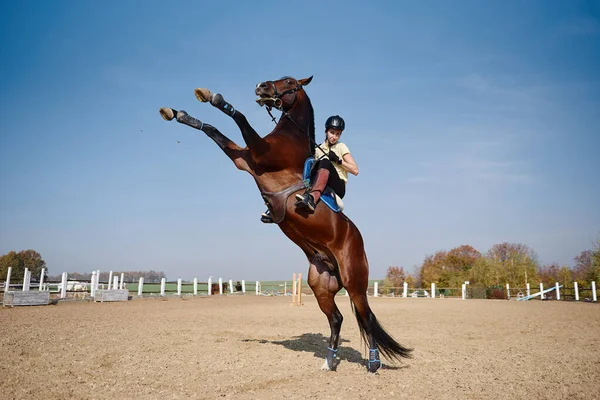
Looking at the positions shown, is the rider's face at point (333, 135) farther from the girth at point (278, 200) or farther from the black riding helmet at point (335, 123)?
the girth at point (278, 200)

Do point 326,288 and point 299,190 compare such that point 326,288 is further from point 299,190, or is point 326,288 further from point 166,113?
point 166,113

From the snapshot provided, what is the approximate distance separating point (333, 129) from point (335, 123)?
0.33 feet

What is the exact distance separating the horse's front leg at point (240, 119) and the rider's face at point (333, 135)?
132 centimetres

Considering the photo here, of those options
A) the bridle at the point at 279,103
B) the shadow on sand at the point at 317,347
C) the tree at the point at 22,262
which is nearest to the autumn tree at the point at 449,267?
the shadow on sand at the point at 317,347

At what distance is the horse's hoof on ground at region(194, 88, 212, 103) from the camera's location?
466 centimetres

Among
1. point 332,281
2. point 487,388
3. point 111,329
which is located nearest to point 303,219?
point 332,281

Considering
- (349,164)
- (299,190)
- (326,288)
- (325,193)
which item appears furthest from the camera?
(326,288)

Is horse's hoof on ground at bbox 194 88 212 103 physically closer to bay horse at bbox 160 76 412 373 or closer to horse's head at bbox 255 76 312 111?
bay horse at bbox 160 76 412 373

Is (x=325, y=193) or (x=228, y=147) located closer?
(x=228, y=147)

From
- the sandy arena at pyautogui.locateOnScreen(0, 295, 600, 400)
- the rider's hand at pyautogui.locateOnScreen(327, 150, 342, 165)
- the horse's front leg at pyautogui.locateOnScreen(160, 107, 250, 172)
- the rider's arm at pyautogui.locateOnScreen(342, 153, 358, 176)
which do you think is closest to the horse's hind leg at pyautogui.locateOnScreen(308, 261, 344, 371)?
the sandy arena at pyautogui.locateOnScreen(0, 295, 600, 400)

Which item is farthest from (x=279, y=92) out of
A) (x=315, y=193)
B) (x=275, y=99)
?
(x=315, y=193)

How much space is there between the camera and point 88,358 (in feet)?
20.1

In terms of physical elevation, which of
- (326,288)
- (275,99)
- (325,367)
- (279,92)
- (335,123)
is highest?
(279,92)

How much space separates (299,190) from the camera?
5309 millimetres
